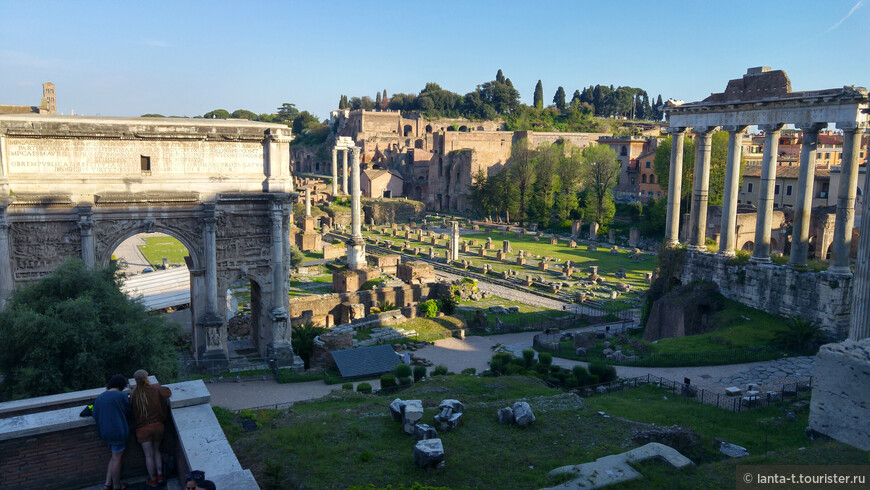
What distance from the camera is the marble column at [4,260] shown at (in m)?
14.0

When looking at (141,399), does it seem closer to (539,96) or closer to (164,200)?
(164,200)

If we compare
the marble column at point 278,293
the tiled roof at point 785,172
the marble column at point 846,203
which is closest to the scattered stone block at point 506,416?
the marble column at point 278,293

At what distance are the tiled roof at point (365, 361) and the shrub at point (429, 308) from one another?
20.3ft

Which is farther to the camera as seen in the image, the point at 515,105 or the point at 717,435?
the point at 515,105

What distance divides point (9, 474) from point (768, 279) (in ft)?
60.6

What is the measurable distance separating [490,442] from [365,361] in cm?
836

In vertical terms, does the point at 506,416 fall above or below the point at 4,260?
below

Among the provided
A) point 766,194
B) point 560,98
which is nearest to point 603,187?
point 766,194

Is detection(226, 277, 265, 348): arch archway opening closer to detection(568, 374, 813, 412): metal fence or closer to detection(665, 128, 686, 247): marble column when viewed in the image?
detection(568, 374, 813, 412): metal fence

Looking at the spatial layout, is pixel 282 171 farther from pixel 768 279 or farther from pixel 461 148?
pixel 461 148

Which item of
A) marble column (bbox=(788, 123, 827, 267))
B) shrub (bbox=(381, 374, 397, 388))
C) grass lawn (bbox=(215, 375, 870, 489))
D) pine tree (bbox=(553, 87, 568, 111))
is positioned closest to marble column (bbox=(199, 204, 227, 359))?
shrub (bbox=(381, 374, 397, 388))

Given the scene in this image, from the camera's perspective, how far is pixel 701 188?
20.4 metres

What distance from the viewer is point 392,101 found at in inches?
4053

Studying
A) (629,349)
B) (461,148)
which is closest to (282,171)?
(629,349)
